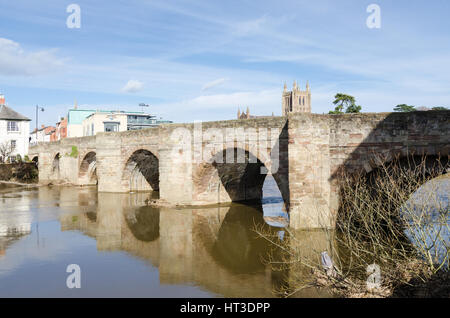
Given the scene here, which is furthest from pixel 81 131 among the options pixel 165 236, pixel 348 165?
pixel 348 165

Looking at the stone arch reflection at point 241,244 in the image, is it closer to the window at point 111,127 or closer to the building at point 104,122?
the building at point 104,122

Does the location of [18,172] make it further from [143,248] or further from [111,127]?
[143,248]

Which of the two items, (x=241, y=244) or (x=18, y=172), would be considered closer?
(x=241, y=244)

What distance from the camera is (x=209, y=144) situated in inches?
788

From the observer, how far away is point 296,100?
9581cm

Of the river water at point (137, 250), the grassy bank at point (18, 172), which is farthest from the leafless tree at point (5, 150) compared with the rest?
the river water at point (137, 250)

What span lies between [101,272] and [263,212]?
10730mm

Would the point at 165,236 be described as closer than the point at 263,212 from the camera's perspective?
Yes

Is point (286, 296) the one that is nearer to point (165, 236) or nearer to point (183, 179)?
point (165, 236)

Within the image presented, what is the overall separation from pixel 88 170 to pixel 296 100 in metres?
70.0

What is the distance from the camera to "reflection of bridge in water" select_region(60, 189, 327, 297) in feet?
35.4

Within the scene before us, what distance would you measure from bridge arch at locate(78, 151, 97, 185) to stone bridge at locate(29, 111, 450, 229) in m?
6.21

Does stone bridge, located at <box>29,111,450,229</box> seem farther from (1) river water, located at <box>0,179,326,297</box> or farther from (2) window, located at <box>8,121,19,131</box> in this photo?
(2) window, located at <box>8,121,19,131</box>

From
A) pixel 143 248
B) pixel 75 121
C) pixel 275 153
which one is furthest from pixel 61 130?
pixel 143 248
